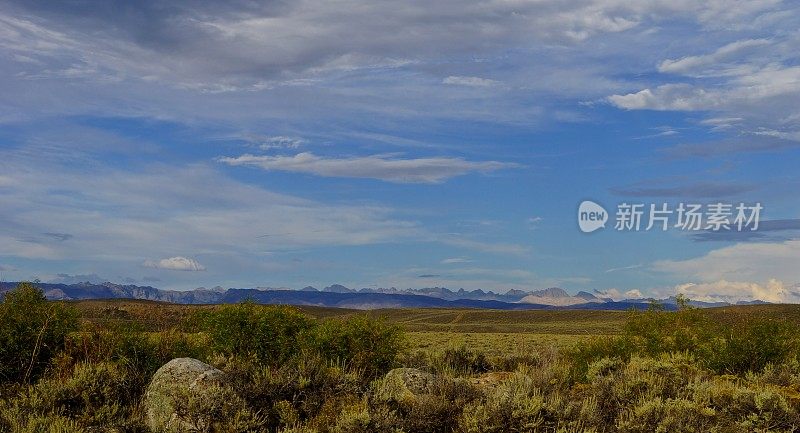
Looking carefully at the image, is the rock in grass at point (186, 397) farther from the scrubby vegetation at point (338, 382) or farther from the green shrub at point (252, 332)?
the green shrub at point (252, 332)

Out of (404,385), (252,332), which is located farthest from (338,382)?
(252,332)

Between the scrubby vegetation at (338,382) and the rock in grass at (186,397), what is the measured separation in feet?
0.21

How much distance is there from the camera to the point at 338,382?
49.9ft

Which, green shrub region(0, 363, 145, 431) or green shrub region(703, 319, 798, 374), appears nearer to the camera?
green shrub region(0, 363, 145, 431)

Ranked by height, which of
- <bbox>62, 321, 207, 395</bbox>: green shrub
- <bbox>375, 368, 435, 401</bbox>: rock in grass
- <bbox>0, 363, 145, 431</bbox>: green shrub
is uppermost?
<bbox>62, 321, 207, 395</bbox>: green shrub

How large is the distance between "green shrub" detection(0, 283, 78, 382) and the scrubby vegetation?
4cm

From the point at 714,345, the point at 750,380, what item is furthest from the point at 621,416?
the point at 714,345

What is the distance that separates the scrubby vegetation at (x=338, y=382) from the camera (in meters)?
12.8

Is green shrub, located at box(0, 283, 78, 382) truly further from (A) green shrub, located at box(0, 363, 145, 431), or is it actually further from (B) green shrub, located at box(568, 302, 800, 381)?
(B) green shrub, located at box(568, 302, 800, 381)

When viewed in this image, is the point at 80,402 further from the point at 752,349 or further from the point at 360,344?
the point at 752,349

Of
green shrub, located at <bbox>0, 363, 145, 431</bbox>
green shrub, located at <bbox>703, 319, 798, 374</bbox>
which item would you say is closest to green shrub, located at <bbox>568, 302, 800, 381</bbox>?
green shrub, located at <bbox>703, 319, 798, 374</bbox>

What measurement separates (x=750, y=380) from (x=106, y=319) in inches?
746

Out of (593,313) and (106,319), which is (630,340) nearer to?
(106,319)

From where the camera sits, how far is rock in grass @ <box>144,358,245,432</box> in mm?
13086
